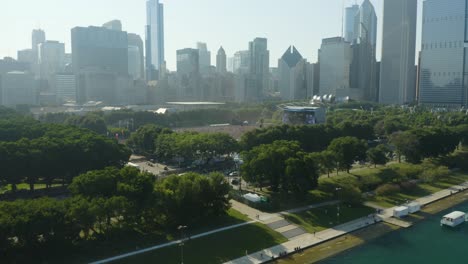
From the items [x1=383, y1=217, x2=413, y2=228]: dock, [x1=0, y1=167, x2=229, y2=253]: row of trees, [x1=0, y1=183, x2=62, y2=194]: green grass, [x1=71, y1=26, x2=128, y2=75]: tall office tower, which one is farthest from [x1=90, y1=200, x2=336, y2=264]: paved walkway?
[x1=71, y1=26, x2=128, y2=75]: tall office tower

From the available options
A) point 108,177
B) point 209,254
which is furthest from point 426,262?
point 108,177

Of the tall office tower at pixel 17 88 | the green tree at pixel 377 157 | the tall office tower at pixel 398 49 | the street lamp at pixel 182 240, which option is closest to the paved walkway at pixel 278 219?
the street lamp at pixel 182 240

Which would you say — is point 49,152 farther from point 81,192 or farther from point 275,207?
point 275,207

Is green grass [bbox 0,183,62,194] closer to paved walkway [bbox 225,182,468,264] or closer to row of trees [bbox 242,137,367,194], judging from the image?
row of trees [bbox 242,137,367,194]

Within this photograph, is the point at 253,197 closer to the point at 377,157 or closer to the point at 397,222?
the point at 397,222

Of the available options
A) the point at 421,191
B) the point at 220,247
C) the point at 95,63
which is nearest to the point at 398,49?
the point at 95,63

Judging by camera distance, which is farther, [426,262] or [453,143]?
[453,143]
